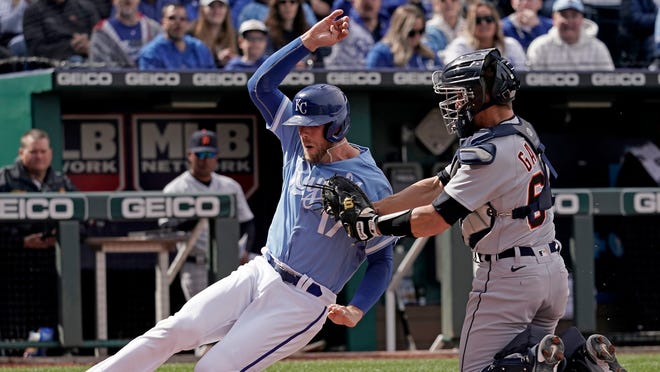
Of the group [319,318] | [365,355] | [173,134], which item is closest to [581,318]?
[365,355]

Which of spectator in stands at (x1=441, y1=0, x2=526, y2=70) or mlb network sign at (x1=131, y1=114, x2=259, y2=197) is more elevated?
spectator in stands at (x1=441, y1=0, x2=526, y2=70)

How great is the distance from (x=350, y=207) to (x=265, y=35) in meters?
5.05

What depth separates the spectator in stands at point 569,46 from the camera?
1053 cm

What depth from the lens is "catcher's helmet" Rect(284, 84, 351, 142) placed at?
5.39 metres

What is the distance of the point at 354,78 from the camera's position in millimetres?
9891

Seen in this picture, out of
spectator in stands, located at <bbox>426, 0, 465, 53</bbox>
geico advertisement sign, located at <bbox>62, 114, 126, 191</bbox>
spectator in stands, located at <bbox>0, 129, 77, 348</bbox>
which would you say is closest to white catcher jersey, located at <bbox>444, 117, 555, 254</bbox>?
spectator in stands, located at <bbox>0, 129, 77, 348</bbox>

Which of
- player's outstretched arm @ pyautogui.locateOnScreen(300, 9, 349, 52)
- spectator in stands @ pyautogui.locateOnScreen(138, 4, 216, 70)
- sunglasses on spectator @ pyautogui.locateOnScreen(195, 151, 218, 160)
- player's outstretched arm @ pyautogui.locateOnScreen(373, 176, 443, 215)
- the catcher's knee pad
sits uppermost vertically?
spectator in stands @ pyautogui.locateOnScreen(138, 4, 216, 70)

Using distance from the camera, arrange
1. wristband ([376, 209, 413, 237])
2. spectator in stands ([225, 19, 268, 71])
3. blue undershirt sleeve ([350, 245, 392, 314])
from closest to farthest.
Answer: wristband ([376, 209, 413, 237]) → blue undershirt sleeve ([350, 245, 392, 314]) → spectator in stands ([225, 19, 268, 71])

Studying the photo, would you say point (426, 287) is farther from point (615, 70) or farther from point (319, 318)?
point (319, 318)

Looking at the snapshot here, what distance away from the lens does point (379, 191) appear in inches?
219

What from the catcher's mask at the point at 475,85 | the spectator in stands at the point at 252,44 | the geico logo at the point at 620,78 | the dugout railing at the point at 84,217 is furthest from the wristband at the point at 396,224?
Result: the geico logo at the point at 620,78

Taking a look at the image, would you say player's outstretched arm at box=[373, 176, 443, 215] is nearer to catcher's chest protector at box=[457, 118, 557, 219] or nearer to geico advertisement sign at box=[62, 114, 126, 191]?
catcher's chest protector at box=[457, 118, 557, 219]

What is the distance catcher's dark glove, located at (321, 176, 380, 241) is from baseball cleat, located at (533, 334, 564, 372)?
29.4 inches

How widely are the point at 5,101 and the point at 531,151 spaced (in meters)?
6.09
